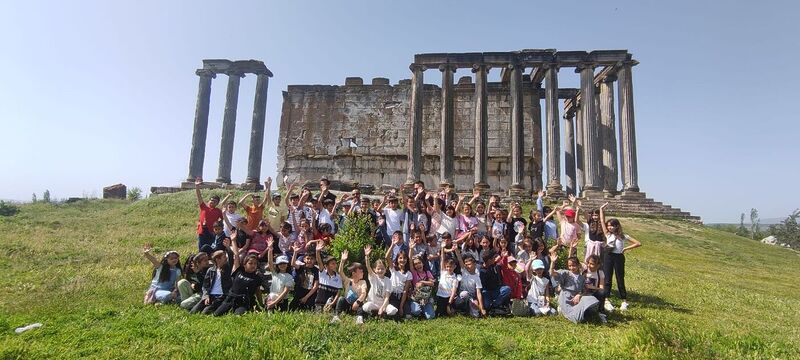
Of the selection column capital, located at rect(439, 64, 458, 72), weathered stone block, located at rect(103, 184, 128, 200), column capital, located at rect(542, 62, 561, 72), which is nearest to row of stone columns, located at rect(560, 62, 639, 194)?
column capital, located at rect(542, 62, 561, 72)

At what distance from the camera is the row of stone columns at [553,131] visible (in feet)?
83.0

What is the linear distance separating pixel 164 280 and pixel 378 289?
13.5 feet

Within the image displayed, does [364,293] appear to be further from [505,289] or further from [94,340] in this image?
[94,340]

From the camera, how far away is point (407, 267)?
823 centimetres

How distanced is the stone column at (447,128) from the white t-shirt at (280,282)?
18.1 m

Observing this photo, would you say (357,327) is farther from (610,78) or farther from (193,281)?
(610,78)

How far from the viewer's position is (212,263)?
845cm

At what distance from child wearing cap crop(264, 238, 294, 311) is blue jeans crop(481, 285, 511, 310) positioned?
353 centimetres

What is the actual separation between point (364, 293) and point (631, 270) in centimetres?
882

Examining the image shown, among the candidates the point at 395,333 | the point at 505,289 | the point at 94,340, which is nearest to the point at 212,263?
the point at 94,340

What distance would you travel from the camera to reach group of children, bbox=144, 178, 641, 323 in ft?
25.6

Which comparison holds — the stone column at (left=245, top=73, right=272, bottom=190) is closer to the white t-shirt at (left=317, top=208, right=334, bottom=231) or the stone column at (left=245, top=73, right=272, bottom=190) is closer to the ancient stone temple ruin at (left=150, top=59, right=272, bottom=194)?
the ancient stone temple ruin at (left=150, top=59, right=272, bottom=194)

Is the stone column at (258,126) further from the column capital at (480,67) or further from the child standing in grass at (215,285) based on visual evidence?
the child standing in grass at (215,285)

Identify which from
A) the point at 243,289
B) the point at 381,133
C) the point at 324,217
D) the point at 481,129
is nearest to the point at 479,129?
the point at 481,129
